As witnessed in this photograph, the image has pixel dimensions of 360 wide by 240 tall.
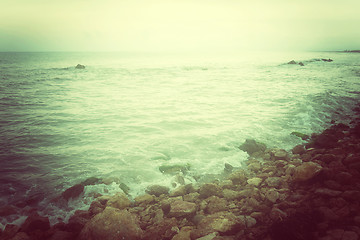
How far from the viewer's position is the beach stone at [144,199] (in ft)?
17.7

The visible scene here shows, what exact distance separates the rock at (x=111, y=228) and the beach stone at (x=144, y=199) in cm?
123

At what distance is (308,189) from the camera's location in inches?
197

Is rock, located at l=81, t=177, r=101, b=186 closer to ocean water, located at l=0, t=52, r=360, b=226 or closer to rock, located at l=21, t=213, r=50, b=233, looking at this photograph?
ocean water, located at l=0, t=52, r=360, b=226

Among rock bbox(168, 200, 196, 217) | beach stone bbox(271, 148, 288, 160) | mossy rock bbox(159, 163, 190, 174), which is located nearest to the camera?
rock bbox(168, 200, 196, 217)

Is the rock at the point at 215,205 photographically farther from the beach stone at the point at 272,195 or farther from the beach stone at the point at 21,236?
the beach stone at the point at 21,236

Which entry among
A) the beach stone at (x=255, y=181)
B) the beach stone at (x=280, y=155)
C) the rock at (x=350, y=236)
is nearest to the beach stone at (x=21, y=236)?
the beach stone at (x=255, y=181)

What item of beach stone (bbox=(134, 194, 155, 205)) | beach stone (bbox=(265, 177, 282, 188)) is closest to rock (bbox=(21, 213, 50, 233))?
beach stone (bbox=(134, 194, 155, 205))

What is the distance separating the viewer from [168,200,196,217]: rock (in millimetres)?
4598

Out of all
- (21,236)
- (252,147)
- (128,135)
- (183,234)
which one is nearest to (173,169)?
(183,234)

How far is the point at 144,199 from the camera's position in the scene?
5.46 meters

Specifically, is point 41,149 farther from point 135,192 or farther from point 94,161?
point 135,192

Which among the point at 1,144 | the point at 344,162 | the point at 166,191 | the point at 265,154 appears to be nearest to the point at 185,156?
the point at 166,191

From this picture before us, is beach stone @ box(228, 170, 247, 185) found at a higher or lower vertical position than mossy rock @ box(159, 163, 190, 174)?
higher

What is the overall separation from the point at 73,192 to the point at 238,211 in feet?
16.2
